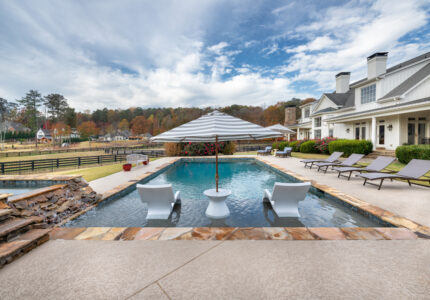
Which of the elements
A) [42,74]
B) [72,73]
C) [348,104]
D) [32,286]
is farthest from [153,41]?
[348,104]

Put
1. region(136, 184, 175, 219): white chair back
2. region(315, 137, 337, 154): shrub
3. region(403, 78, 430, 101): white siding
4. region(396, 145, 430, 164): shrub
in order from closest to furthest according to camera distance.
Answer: region(136, 184, 175, 219): white chair back, region(396, 145, 430, 164): shrub, region(403, 78, 430, 101): white siding, region(315, 137, 337, 154): shrub

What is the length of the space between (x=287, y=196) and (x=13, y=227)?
4503 millimetres

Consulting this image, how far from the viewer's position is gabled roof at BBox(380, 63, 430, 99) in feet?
40.9

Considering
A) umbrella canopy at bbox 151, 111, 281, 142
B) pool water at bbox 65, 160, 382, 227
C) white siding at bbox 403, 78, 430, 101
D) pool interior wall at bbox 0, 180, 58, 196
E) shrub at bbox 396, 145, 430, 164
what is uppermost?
white siding at bbox 403, 78, 430, 101

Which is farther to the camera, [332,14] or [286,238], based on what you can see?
[332,14]

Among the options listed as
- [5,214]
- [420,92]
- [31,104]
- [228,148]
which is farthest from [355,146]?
[31,104]

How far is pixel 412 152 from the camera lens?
→ 9.27 m

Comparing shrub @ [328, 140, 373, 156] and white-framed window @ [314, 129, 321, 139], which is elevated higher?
white-framed window @ [314, 129, 321, 139]

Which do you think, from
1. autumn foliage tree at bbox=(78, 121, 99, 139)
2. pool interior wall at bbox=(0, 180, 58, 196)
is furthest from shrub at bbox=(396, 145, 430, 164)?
autumn foliage tree at bbox=(78, 121, 99, 139)

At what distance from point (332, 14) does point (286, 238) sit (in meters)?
14.3

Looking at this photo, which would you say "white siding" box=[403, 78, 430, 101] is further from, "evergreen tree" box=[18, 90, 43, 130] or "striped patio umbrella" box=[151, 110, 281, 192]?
"evergreen tree" box=[18, 90, 43, 130]

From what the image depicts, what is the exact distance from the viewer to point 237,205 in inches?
192

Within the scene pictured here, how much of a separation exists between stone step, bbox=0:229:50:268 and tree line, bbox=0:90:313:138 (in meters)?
37.1

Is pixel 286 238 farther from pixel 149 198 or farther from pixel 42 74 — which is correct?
pixel 42 74
